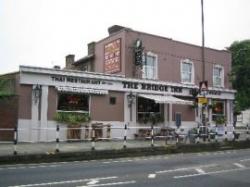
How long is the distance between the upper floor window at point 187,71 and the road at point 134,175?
1613 cm

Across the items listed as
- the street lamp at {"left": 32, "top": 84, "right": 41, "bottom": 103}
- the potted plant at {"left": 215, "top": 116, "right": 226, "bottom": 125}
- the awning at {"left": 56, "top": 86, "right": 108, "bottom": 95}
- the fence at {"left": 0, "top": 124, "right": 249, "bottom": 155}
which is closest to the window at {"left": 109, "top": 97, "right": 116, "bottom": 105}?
the awning at {"left": 56, "top": 86, "right": 108, "bottom": 95}

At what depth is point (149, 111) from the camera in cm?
2736

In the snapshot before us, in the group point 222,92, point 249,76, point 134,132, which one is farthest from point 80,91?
point 249,76

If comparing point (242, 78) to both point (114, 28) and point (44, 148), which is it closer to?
point (114, 28)

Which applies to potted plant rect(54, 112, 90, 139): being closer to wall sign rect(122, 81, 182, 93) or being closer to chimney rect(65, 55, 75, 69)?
wall sign rect(122, 81, 182, 93)

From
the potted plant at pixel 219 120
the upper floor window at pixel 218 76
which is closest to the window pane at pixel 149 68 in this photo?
the upper floor window at pixel 218 76

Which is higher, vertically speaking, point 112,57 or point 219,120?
point 112,57

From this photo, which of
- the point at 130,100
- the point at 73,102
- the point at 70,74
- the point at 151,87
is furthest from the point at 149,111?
the point at 70,74

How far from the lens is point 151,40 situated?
93.8ft

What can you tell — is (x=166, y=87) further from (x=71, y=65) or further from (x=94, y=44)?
(x=71, y=65)

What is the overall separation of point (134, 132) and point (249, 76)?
12546 millimetres

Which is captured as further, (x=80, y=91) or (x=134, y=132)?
(x=134, y=132)

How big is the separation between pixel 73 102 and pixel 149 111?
19.8ft

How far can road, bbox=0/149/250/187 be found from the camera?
33.3ft
